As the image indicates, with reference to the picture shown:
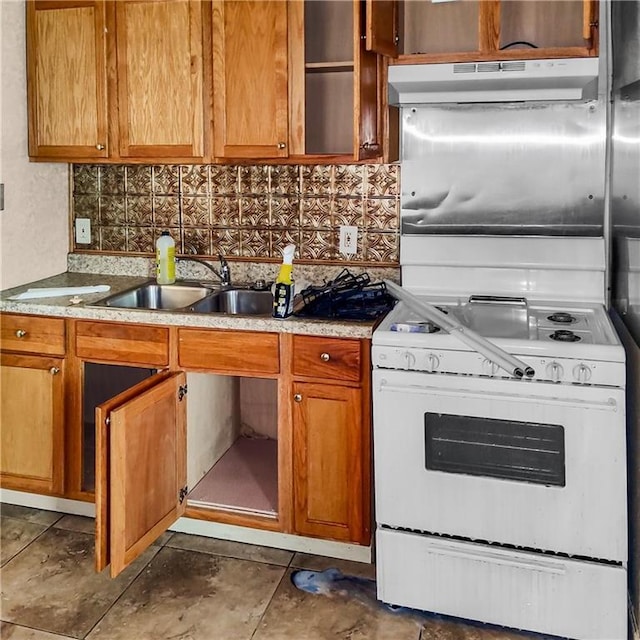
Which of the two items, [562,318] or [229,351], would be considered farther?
[229,351]

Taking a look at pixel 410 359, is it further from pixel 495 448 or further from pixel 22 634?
pixel 22 634

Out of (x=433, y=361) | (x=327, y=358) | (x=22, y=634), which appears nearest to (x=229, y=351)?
(x=327, y=358)

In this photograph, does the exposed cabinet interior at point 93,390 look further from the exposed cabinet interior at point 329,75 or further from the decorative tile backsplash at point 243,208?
the exposed cabinet interior at point 329,75

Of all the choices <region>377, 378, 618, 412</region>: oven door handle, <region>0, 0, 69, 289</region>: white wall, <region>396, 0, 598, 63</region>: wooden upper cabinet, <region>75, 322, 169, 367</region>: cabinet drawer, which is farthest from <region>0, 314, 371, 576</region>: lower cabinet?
<region>396, 0, 598, 63</region>: wooden upper cabinet

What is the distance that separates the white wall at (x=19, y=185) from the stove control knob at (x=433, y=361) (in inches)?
68.4

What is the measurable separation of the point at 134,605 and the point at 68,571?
332 millimetres

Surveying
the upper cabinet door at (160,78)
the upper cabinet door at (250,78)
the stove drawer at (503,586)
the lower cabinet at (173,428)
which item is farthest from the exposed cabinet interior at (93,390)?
the stove drawer at (503,586)

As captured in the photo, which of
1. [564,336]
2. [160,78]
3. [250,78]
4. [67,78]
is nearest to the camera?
[564,336]

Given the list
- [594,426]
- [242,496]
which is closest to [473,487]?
[594,426]

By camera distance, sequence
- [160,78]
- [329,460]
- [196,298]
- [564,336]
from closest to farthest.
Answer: [564,336], [329,460], [160,78], [196,298]

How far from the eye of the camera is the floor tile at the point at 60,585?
86.5 inches

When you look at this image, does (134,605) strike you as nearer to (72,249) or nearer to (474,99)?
(72,249)

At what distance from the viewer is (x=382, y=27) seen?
2.33 m

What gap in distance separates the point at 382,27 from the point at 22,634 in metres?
2.20
